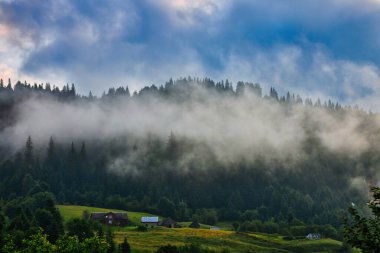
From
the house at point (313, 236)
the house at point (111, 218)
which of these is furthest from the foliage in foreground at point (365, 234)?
the house at point (111, 218)

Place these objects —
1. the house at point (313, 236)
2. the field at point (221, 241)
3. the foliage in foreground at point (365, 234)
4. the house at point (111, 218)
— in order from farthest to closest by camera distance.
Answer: the house at point (111, 218), the house at point (313, 236), the field at point (221, 241), the foliage in foreground at point (365, 234)

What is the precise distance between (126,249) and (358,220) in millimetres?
94754

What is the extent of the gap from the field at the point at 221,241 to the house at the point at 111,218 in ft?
31.9

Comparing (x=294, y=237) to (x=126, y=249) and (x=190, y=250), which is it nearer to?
(x=190, y=250)

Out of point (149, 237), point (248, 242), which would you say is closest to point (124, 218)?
point (149, 237)

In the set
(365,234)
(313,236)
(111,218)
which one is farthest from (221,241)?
(365,234)

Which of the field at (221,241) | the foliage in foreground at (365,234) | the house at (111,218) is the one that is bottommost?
the field at (221,241)

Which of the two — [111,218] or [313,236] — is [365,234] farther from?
[111,218]

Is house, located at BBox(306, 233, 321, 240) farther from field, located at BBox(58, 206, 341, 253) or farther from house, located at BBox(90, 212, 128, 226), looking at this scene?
house, located at BBox(90, 212, 128, 226)

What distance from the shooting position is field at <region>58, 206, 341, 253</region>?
485 ft

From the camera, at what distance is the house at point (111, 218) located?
191625 millimetres

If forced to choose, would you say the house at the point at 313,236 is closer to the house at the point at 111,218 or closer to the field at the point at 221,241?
the field at the point at 221,241

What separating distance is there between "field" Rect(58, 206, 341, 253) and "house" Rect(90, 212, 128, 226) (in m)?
9.71

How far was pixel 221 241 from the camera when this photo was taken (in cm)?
15825
